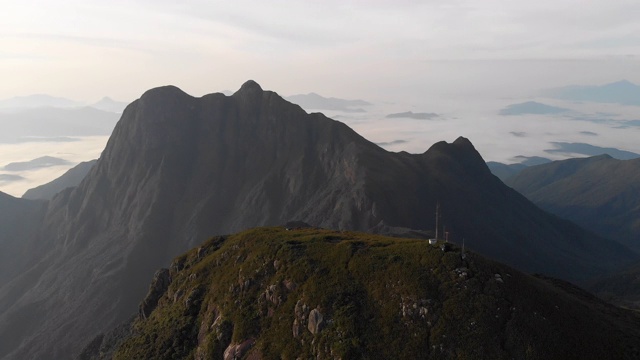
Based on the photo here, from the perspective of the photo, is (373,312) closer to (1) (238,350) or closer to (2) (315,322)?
(2) (315,322)

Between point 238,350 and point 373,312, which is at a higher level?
point 373,312

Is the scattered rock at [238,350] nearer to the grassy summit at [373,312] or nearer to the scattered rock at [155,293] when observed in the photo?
the grassy summit at [373,312]

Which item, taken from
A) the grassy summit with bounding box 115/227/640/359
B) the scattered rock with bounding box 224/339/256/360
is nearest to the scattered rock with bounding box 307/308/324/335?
→ the grassy summit with bounding box 115/227/640/359

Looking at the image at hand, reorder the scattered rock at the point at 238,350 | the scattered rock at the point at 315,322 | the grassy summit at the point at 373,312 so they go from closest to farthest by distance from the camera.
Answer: the grassy summit at the point at 373,312 < the scattered rock at the point at 315,322 < the scattered rock at the point at 238,350

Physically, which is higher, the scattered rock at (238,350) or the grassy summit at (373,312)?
the grassy summit at (373,312)

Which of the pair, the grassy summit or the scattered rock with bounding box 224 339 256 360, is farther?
the scattered rock with bounding box 224 339 256 360

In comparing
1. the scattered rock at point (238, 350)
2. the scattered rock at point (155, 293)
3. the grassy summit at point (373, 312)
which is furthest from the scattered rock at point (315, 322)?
the scattered rock at point (155, 293)

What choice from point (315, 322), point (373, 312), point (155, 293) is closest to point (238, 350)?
point (315, 322)

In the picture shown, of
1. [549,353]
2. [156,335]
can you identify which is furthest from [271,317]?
[549,353]

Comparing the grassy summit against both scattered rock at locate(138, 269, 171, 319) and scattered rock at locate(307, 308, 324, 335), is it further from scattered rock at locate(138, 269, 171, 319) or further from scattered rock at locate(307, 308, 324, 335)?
scattered rock at locate(138, 269, 171, 319)
